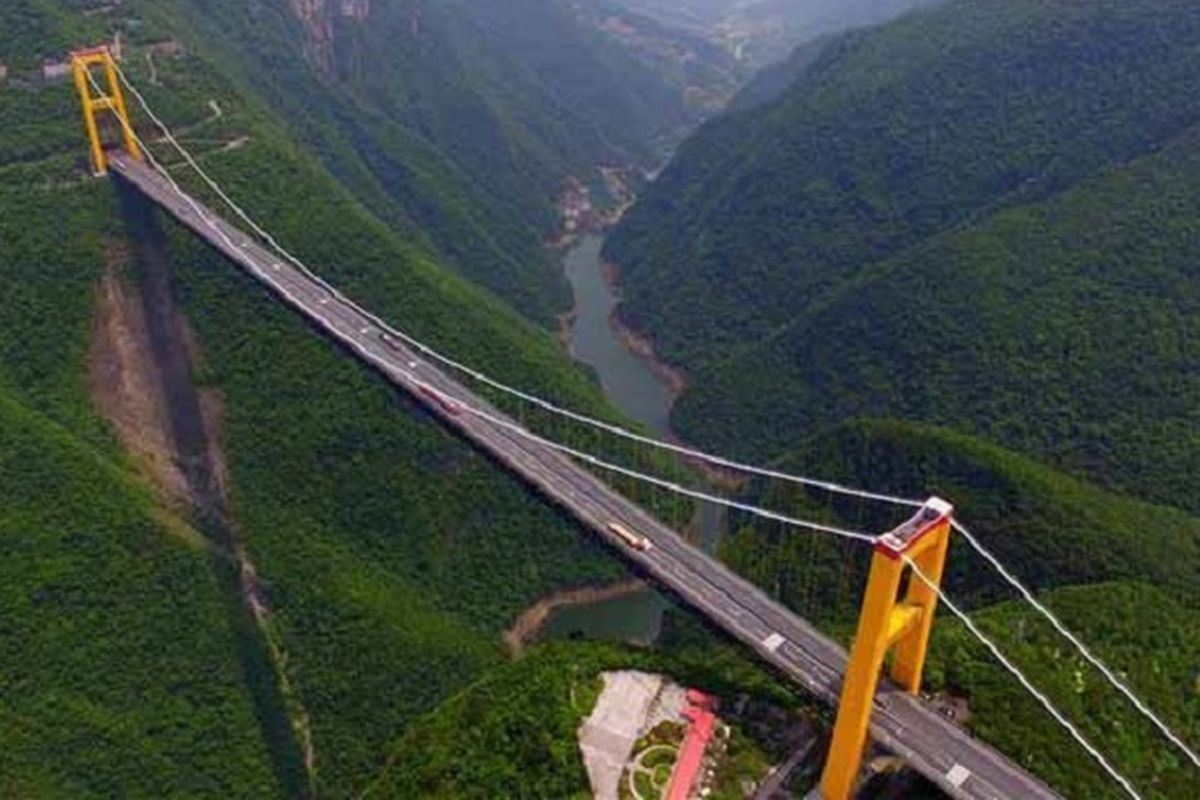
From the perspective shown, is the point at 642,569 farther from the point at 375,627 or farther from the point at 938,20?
the point at 938,20

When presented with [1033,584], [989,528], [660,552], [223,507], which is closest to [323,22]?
[223,507]

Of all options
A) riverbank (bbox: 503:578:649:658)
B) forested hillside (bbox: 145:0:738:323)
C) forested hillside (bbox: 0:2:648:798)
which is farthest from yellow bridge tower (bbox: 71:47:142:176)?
riverbank (bbox: 503:578:649:658)

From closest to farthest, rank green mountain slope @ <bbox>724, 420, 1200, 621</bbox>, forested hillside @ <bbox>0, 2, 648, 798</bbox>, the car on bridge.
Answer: the car on bridge → forested hillside @ <bbox>0, 2, 648, 798</bbox> → green mountain slope @ <bbox>724, 420, 1200, 621</bbox>

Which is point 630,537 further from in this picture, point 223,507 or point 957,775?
point 223,507

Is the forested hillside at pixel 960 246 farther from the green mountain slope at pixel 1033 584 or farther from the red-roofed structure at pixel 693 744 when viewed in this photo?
the red-roofed structure at pixel 693 744

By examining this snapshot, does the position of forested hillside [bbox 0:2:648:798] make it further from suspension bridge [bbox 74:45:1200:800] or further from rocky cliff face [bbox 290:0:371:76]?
rocky cliff face [bbox 290:0:371:76]
